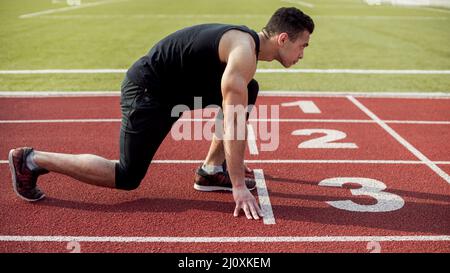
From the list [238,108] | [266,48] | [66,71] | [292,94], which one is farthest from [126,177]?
[66,71]

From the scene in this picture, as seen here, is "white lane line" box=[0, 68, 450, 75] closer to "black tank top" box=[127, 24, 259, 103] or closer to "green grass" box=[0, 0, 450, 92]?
"green grass" box=[0, 0, 450, 92]

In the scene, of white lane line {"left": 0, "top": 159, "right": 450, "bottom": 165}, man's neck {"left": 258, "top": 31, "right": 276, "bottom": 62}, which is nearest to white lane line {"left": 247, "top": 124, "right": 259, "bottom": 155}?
white lane line {"left": 0, "top": 159, "right": 450, "bottom": 165}

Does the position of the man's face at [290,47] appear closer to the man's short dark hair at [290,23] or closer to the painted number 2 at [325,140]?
the man's short dark hair at [290,23]

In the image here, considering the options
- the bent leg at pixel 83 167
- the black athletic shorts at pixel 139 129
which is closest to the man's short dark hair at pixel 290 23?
the black athletic shorts at pixel 139 129

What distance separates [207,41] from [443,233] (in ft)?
7.17

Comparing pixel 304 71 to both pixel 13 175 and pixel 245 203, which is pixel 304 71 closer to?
pixel 245 203

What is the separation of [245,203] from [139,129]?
984mm

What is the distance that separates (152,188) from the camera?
14.2 ft

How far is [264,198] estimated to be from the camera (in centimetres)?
412

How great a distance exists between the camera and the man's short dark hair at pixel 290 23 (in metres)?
3.59

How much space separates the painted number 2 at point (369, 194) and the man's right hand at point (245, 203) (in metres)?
0.72

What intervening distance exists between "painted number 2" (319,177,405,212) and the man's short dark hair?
141cm

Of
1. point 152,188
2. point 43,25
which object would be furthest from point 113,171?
point 43,25

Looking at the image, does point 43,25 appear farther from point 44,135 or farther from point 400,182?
point 400,182
